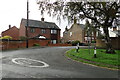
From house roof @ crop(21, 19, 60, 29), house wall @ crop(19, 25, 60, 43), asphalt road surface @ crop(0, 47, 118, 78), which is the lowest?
asphalt road surface @ crop(0, 47, 118, 78)

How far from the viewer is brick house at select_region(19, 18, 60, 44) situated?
4094 cm

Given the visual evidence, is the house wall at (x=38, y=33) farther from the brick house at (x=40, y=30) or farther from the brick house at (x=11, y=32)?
the brick house at (x=11, y=32)

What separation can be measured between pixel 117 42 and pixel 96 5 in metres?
11.3

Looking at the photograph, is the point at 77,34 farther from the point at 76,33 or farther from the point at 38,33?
the point at 38,33

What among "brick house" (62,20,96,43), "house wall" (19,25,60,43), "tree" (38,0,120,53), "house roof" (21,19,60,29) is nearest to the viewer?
"tree" (38,0,120,53)

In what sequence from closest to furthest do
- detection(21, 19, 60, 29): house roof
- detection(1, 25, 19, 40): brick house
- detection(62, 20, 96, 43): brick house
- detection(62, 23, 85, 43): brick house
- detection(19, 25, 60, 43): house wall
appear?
detection(19, 25, 60, 43): house wall, detection(21, 19, 60, 29): house roof, detection(1, 25, 19, 40): brick house, detection(62, 20, 96, 43): brick house, detection(62, 23, 85, 43): brick house

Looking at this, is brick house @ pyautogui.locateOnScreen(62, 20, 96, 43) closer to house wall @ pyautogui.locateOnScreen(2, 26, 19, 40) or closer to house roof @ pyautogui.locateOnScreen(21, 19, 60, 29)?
house roof @ pyautogui.locateOnScreen(21, 19, 60, 29)

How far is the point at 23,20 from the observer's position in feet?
139

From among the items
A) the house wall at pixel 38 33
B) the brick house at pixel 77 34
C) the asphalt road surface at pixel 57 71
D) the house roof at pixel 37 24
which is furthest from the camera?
the brick house at pixel 77 34

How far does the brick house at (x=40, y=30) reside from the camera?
134 feet

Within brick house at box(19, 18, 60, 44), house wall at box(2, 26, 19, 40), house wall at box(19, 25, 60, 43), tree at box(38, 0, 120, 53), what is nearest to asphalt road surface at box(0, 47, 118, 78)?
tree at box(38, 0, 120, 53)

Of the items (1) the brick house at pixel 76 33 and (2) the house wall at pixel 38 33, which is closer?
(2) the house wall at pixel 38 33

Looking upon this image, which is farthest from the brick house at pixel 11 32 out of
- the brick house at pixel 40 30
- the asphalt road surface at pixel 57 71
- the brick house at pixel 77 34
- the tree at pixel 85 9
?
the asphalt road surface at pixel 57 71

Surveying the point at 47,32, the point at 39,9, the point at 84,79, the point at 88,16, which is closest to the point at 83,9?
the point at 88,16
